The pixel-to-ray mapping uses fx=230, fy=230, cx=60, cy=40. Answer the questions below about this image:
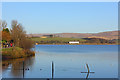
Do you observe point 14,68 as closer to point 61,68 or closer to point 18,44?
point 61,68

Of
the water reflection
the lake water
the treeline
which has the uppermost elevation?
the treeline

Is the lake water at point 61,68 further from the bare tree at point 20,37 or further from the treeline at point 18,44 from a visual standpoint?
the bare tree at point 20,37

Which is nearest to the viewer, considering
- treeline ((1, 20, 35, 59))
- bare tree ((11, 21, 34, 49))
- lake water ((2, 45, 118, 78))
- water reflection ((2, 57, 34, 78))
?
lake water ((2, 45, 118, 78))

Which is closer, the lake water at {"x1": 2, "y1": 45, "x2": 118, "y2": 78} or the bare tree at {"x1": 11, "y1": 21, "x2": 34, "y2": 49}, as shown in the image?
the lake water at {"x1": 2, "y1": 45, "x2": 118, "y2": 78}

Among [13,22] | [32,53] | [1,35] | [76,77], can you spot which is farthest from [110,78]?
[13,22]

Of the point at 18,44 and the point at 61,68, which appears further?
the point at 18,44

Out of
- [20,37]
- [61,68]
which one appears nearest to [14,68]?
[61,68]

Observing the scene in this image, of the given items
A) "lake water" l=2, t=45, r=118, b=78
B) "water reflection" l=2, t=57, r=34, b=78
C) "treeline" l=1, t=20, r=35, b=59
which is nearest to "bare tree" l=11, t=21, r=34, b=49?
"treeline" l=1, t=20, r=35, b=59

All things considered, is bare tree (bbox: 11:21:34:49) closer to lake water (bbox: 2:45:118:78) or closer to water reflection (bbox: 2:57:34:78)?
lake water (bbox: 2:45:118:78)

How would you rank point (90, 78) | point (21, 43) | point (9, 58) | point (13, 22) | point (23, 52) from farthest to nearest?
point (13, 22) < point (21, 43) < point (23, 52) < point (9, 58) < point (90, 78)

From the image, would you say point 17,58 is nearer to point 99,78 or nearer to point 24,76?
point 24,76

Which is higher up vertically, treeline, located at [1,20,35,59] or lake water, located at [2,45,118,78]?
treeline, located at [1,20,35,59]

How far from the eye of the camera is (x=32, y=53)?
77.2 metres

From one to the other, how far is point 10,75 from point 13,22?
49255mm
